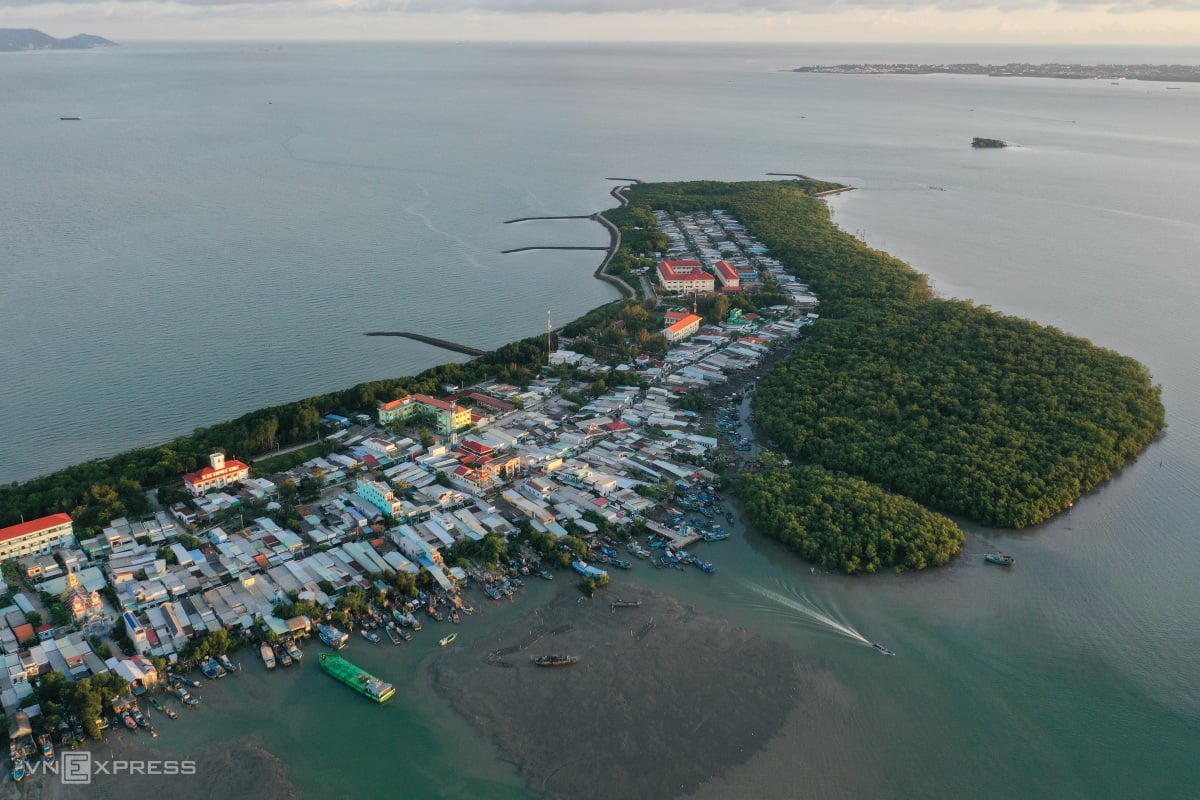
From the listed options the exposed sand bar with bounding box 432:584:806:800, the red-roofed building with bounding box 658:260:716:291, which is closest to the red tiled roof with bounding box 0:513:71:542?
the exposed sand bar with bounding box 432:584:806:800

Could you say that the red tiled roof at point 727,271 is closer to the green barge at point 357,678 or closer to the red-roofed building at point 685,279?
the red-roofed building at point 685,279

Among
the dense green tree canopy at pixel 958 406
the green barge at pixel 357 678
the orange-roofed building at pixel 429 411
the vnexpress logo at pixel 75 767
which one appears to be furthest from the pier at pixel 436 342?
the vnexpress logo at pixel 75 767

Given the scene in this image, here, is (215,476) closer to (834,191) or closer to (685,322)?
(685,322)

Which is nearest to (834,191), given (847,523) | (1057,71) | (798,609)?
(847,523)

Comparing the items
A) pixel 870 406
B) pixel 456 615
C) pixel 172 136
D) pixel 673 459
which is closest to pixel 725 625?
pixel 456 615

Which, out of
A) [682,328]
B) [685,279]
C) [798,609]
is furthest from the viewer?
[685,279]

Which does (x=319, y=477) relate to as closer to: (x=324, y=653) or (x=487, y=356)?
(x=324, y=653)

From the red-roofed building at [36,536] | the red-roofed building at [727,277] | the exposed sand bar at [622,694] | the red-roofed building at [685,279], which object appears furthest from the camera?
the red-roofed building at [685,279]
